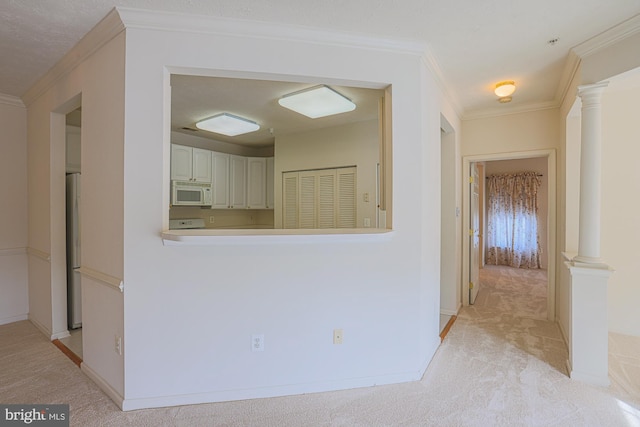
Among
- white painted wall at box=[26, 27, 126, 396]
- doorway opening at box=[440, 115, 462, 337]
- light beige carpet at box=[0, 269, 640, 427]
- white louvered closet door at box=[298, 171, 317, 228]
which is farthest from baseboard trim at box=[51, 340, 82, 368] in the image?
doorway opening at box=[440, 115, 462, 337]

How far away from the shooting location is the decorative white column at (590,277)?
7.68 ft

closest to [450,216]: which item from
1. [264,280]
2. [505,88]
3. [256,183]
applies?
[505,88]

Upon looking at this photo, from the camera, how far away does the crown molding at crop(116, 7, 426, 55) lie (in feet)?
6.56

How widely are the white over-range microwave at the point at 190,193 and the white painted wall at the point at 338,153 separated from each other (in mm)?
1062

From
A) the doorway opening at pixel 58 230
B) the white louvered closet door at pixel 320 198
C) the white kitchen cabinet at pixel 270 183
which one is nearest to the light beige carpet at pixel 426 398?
Answer: the doorway opening at pixel 58 230

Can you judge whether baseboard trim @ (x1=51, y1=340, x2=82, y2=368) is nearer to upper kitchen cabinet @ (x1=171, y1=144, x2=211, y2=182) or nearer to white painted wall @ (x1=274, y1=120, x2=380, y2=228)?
upper kitchen cabinet @ (x1=171, y1=144, x2=211, y2=182)

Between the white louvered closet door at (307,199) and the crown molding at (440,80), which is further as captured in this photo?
the white louvered closet door at (307,199)

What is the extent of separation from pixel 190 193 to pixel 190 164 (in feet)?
1.40

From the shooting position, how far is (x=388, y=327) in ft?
7.78

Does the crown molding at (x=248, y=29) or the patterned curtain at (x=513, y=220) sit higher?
the crown molding at (x=248, y=29)

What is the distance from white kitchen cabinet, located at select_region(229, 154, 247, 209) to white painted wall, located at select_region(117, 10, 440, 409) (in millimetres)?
3104

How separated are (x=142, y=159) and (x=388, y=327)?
6.86 ft

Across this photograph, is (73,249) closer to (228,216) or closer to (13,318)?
(13,318)

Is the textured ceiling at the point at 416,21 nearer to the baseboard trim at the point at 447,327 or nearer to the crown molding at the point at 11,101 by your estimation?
the crown molding at the point at 11,101
